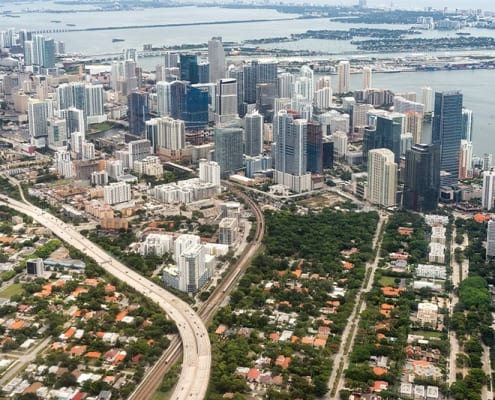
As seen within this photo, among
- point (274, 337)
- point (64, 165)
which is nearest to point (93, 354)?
point (274, 337)

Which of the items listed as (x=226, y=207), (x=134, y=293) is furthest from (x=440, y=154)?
(x=134, y=293)

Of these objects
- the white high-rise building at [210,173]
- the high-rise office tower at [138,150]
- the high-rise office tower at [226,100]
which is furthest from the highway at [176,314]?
the high-rise office tower at [226,100]

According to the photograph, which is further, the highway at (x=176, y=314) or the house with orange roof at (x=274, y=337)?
the house with orange roof at (x=274, y=337)

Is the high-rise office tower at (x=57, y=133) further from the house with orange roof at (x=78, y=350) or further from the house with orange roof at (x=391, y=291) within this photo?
the house with orange roof at (x=78, y=350)

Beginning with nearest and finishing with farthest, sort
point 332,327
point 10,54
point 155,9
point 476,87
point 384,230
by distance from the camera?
point 332,327 < point 384,230 < point 476,87 < point 10,54 < point 155,9

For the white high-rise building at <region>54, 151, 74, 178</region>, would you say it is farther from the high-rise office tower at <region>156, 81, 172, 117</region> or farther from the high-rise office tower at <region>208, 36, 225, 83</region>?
the high-rise office tower at <region>208, 36, 225, 83</region>

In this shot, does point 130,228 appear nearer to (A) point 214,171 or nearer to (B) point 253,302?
(A) point 214,171

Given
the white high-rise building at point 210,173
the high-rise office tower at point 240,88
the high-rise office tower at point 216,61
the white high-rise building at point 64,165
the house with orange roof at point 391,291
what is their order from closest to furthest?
1. the house with orange roof at point 391,291
2. the white high-rise building at point 210,173
3. the white high-rise building at point 64,165
4. the high-rise office tower at point 240,88
5. the high-rise office tower at point 216,61
